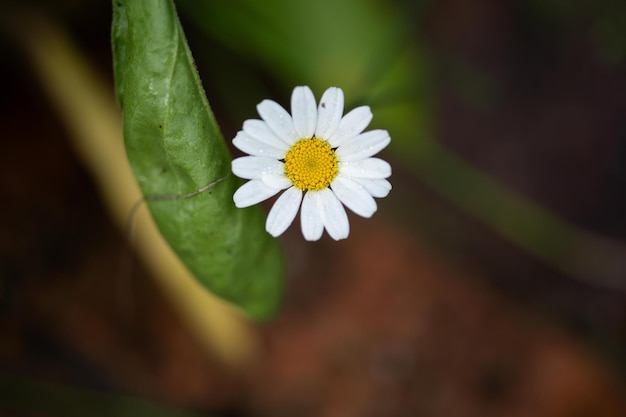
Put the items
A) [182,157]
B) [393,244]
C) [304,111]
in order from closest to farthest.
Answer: [182,157]
[304,111]
[393,244]

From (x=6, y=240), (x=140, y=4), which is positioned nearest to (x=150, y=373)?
(x=6, y=240)

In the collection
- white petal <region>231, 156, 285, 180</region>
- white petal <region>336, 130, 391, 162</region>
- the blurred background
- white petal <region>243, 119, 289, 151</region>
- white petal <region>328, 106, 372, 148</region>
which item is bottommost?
white petal <region>231, 156, 285, 180</region>

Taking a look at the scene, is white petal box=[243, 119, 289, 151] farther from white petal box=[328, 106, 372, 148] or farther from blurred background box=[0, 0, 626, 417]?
blurred background box=[0, 0, 626, 417]

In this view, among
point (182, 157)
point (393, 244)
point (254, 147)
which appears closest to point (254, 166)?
point (254, 147)

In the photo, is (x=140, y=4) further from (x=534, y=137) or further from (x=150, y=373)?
(x=534, y=137)

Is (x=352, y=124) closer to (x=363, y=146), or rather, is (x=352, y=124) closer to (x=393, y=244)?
(x=363, y=146)

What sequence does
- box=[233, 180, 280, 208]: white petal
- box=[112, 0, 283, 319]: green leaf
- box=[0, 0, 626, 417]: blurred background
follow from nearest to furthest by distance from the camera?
box=[112, 0, 283, 319]: green leaf → box=[233, 180, 280, 208]: white petal → box=[0, 0, 626, 417]: blurred background

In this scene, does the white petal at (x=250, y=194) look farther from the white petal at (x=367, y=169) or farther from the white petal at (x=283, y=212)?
the white petal at (x=367, y=169)

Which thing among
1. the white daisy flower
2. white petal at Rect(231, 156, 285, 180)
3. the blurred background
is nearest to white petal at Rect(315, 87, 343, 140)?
the white daisy flower
